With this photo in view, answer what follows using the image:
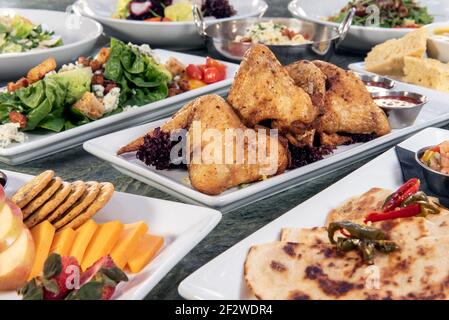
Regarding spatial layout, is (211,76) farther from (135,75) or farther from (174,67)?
(135,75)

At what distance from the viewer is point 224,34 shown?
530 centimetres

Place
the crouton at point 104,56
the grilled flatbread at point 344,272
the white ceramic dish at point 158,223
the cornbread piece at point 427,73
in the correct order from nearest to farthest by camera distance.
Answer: the grilled flatbread at point 344,272 < the white ceramic dish at point 158,223 < the crouton at point 104,56 < the cornbread piece at point 427,73

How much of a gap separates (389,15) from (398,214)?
3.62 metres

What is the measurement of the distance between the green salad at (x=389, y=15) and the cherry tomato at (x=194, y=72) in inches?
69.7

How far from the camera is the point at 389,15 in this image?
5.75 m

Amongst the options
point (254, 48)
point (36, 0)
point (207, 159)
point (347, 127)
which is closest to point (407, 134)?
point (347, 127)

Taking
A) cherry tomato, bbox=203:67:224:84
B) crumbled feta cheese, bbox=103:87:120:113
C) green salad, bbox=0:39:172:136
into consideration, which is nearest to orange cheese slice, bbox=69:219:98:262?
green salad, bbox=0:39:172:136

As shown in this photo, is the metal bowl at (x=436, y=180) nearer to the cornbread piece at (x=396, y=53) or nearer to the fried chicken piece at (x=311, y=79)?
the fried chicken piece at (x=311, y=79)

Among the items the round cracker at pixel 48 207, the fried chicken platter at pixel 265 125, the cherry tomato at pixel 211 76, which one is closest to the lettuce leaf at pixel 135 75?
the cherry tomato at pixel 211 76

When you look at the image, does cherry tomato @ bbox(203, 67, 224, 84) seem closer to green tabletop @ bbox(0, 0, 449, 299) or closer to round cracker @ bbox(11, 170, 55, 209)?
green tabletop @ bbox(0, 0, 449, 299)

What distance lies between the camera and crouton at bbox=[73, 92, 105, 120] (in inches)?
147

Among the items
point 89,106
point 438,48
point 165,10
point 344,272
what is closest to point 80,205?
point 344,272

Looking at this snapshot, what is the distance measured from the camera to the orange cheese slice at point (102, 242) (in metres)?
2.34

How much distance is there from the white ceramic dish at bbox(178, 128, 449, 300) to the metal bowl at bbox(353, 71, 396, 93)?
2.46 ft
